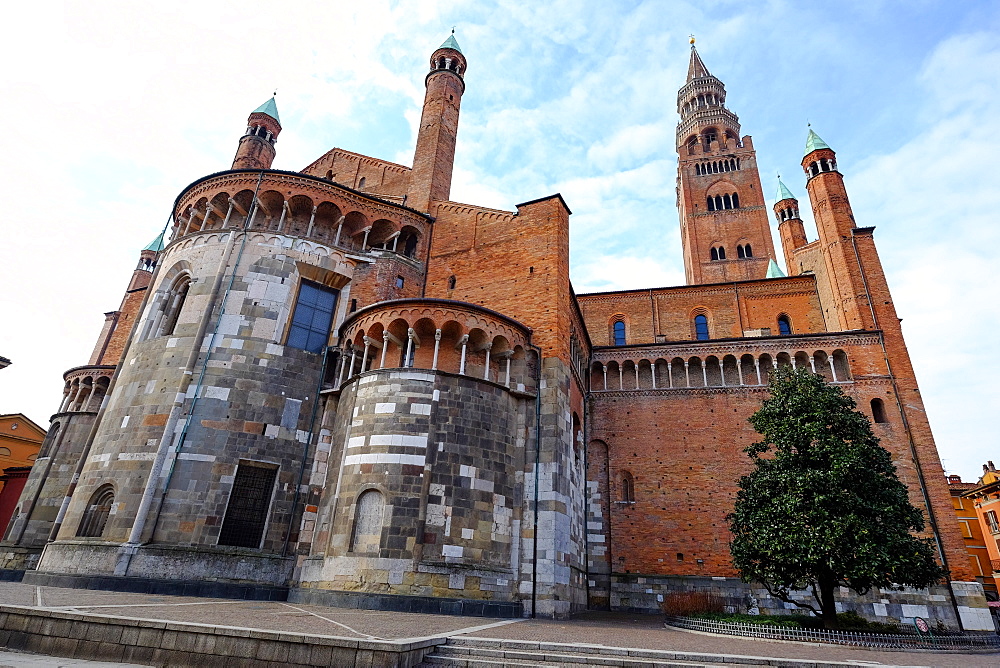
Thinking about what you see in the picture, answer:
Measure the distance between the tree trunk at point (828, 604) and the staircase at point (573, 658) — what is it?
304 inches

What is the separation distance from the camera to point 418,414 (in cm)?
1510

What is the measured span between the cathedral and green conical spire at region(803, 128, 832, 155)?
0.12 m

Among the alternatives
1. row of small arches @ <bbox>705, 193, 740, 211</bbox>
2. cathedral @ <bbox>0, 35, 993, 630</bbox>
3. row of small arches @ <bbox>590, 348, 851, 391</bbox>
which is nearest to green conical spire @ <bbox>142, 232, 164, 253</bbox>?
cathedral @ <bbox>0, 35, 993, 630</bbox>

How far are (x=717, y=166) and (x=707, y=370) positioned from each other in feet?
100

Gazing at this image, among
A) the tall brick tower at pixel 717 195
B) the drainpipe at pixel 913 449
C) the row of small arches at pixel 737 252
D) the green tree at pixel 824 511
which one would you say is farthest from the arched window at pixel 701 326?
the row of small arches at pixel 737 252

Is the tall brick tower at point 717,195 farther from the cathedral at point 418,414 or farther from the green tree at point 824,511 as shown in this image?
the green tree at point 824,511

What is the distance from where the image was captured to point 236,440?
16.3 meters

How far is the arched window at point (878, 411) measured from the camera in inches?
888

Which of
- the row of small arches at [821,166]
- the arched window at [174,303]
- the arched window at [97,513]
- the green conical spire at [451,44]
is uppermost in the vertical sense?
the green conical spire at [451,44]

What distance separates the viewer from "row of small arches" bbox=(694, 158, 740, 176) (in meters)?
48.3

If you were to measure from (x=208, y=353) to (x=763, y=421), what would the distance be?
17502 millimetres

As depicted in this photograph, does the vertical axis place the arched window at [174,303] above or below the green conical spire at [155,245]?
below

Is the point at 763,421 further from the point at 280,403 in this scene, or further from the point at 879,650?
the point at 280,403

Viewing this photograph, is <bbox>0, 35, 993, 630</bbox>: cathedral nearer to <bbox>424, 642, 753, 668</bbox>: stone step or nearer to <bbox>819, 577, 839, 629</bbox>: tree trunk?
<bbox>424, 642, 753, 668</bbox>: stone step
